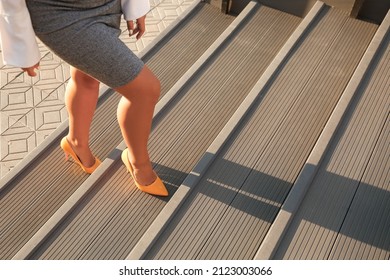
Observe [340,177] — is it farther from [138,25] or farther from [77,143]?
[77,143]

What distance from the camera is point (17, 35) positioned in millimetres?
1395

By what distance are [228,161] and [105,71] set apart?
0.87m

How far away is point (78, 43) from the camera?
1466mm

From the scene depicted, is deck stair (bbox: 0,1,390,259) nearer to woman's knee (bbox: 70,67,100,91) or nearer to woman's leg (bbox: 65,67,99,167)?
woman's leg (bbox: 65,67,99,167)

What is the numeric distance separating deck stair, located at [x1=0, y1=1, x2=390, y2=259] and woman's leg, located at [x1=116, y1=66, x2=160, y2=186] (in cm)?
24

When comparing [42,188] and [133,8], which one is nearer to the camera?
[133,8]

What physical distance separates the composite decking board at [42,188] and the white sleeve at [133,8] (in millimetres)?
1005

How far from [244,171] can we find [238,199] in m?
0.17

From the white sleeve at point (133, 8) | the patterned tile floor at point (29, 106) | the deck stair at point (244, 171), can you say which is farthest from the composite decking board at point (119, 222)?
the patterned tile floor at point (29, 106)

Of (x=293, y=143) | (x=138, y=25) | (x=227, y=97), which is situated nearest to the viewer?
(x=138, y=25)

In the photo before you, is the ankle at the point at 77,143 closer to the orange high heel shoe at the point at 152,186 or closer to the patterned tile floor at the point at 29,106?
the orange high heel shoe at the point at 152,186

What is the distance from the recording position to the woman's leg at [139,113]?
1.63 m

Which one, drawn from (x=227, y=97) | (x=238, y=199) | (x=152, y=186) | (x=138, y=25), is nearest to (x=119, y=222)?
(x=152, y=186)

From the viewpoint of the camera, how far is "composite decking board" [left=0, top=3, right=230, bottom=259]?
7.19 ft
